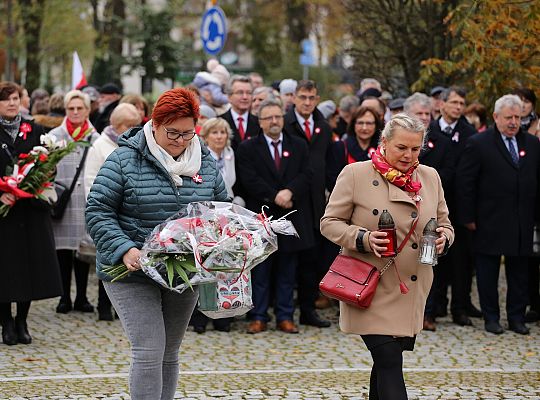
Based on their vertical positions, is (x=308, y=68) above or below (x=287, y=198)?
above

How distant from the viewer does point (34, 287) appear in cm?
1032

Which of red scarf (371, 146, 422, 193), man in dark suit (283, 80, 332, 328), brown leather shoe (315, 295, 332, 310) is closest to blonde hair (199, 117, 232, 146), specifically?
man in dark suit (283, 80, 332, 328)

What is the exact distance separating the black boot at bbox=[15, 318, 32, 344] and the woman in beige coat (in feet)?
14.7

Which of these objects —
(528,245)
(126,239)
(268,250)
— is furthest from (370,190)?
(528,245)

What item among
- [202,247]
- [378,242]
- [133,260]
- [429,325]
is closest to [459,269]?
[429,325]

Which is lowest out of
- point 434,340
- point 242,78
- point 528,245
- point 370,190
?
point 434,340

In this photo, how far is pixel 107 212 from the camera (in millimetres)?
6328

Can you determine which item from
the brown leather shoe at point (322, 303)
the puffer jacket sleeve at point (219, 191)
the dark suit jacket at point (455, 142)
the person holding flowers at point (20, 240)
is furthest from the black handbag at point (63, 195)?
the puffer jacket sleeve at point (219, 191)

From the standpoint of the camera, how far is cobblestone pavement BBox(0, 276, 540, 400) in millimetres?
8500

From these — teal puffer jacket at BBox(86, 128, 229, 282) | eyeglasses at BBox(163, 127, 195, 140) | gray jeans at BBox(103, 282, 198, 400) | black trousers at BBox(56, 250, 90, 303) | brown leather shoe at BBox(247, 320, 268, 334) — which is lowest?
brown leather shoe at BBox(247, 320, 268, 334)

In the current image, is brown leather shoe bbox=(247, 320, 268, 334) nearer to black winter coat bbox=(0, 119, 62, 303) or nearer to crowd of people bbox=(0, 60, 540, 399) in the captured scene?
crowd of people bbox=(0, 60, 540, 399)

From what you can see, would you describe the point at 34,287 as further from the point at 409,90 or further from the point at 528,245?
the point at 409,90

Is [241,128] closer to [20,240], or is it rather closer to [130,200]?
[20,240]

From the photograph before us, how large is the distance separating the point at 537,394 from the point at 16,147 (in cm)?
493
